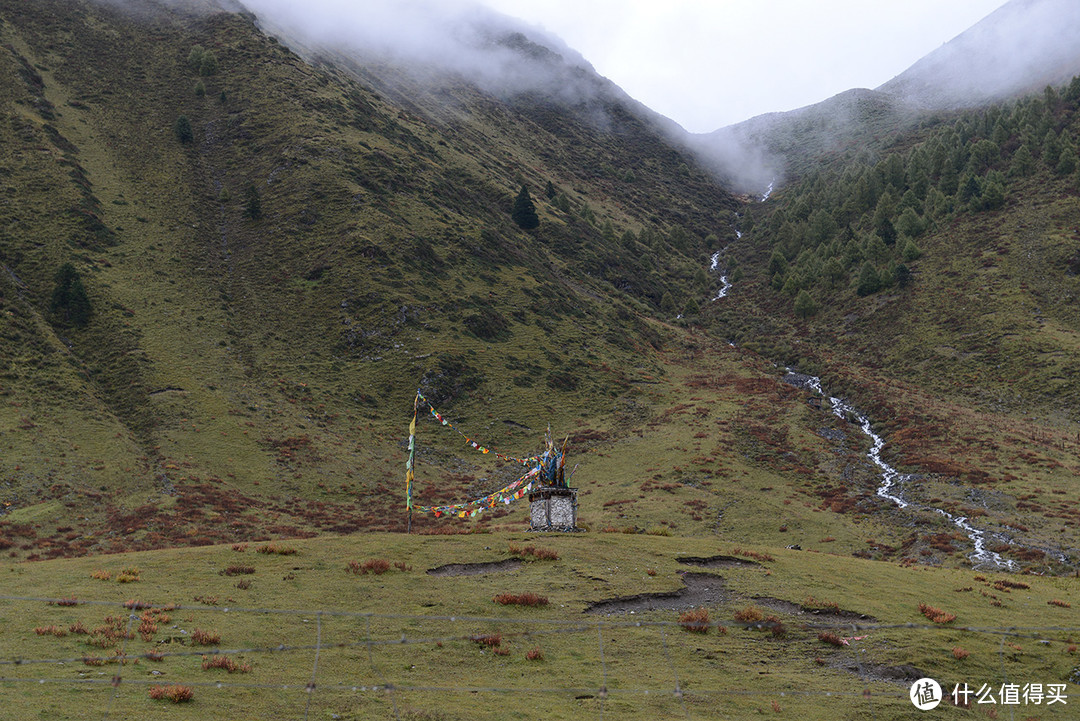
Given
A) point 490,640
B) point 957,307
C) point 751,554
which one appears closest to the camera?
point 490,640

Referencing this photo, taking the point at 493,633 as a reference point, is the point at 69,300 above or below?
above

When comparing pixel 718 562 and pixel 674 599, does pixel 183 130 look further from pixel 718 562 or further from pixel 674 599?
pixel 674 599

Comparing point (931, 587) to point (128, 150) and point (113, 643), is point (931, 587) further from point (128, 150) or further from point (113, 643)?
point (128, 150)

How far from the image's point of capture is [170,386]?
69.4 m

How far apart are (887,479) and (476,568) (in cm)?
4972

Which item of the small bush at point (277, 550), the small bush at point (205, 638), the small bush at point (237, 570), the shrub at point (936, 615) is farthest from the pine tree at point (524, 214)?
the small bush at point (205, 638)

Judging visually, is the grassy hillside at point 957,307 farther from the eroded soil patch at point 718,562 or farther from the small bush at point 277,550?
the small bush at point 277,550

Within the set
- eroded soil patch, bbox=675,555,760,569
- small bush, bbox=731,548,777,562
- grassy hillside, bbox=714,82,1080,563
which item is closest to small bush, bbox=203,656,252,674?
eroded soil patch, bbox=675,555,760,569

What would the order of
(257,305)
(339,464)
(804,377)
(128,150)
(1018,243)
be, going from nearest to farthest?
(339,464) < (257,305) < (804,377) < (128,150) < (1018,243)

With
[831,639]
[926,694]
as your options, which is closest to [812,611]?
[831,639]

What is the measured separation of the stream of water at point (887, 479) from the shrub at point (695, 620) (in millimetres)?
28868

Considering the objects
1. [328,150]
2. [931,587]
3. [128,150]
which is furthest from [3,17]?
[931,587]

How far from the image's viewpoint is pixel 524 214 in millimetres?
134000

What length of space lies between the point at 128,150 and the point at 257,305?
41026mm
